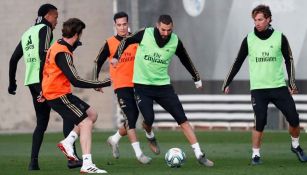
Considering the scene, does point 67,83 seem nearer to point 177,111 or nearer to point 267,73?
point 177,111

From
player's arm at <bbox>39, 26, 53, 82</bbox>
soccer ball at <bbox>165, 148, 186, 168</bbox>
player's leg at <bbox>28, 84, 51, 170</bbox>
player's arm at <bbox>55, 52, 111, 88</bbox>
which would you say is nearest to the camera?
player's arm at <bbox>55, 52, 111, 88</bbox>

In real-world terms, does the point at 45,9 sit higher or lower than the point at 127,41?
higher

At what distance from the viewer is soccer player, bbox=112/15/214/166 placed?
16.3 m

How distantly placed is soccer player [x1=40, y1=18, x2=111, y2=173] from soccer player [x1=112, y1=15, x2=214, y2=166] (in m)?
1.64

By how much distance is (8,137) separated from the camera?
85.7 feet

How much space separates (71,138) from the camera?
15391mm

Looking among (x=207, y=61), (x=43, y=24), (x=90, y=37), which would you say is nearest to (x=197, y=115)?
(x=207, y=61)

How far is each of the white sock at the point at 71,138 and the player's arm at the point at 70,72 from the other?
38.3 inches

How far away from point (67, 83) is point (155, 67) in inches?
69.2

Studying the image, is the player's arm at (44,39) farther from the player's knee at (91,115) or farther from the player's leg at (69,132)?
the player's knee at (91,115)

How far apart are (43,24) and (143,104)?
1889 mm

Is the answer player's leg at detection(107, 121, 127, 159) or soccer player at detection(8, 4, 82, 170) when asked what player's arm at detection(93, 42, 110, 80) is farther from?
soccer player at detection(8, 4, 82, 170)

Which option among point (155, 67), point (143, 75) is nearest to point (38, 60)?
point (143, 75)

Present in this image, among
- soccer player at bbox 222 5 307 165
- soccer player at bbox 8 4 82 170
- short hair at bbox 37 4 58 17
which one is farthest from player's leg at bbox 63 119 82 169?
soccer player at bbox 222 5 307 165
